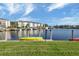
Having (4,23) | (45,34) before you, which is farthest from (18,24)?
(45,34)

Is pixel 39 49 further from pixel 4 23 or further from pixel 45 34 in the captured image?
pixel 4 23

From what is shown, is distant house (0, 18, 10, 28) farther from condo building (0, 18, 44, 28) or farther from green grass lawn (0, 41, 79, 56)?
green grass lawn (0, 41, 79, 56)

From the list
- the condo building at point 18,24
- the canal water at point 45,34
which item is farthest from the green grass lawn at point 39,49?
the condo building at point 18,24

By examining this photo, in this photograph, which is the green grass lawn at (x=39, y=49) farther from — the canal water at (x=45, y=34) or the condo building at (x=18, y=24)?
the condo building at (x=18, y=24)

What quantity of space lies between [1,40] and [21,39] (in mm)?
221

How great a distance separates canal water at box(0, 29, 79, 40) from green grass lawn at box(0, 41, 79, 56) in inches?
2.6

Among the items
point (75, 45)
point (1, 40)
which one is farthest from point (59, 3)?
point (1, 40)

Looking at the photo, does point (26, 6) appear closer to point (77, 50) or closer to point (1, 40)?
point (1, 40)

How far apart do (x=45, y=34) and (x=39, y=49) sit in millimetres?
179

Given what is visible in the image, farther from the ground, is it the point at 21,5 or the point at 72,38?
the point at 21,5

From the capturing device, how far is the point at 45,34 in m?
2.04

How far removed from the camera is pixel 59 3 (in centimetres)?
197

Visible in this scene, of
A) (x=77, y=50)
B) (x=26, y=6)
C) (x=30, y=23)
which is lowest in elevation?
(x=77, y=50)

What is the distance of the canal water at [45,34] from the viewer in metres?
2.01
